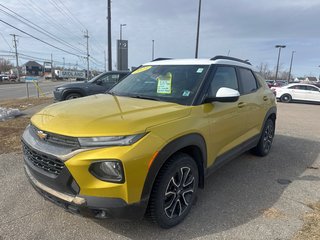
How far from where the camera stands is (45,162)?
2.51 meters

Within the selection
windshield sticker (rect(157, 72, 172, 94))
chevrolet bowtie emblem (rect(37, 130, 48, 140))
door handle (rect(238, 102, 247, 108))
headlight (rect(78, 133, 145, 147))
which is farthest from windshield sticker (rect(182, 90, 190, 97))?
chevrolet bowtie emblem (rect(37, 130, 48, 140))

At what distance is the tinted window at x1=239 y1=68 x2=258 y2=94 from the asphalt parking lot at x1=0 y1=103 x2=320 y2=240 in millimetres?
1361

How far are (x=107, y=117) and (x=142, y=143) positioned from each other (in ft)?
1.59

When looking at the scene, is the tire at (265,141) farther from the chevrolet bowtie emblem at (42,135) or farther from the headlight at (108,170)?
the chevrolet bowtie emblem at (42,135)

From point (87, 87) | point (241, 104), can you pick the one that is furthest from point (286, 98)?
point (241, 104)

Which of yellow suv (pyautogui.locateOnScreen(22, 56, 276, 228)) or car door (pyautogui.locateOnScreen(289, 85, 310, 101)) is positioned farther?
car door (pyautogui.locateOnScreen(289, 85, 310, 101))

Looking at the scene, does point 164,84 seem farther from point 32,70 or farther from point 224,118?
point 32,70

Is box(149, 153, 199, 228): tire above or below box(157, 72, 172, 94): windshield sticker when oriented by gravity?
below

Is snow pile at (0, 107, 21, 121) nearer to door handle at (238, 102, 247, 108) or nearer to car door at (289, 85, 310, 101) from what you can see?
door handle at (238, 102, 247, 108)

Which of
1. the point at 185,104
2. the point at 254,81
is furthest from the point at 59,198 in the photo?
the point at 254,81

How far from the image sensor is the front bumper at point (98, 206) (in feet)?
7.56

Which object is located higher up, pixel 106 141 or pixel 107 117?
pixel 107 117

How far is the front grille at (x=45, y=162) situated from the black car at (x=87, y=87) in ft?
26.3

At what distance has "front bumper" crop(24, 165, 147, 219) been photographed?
2.30 m
